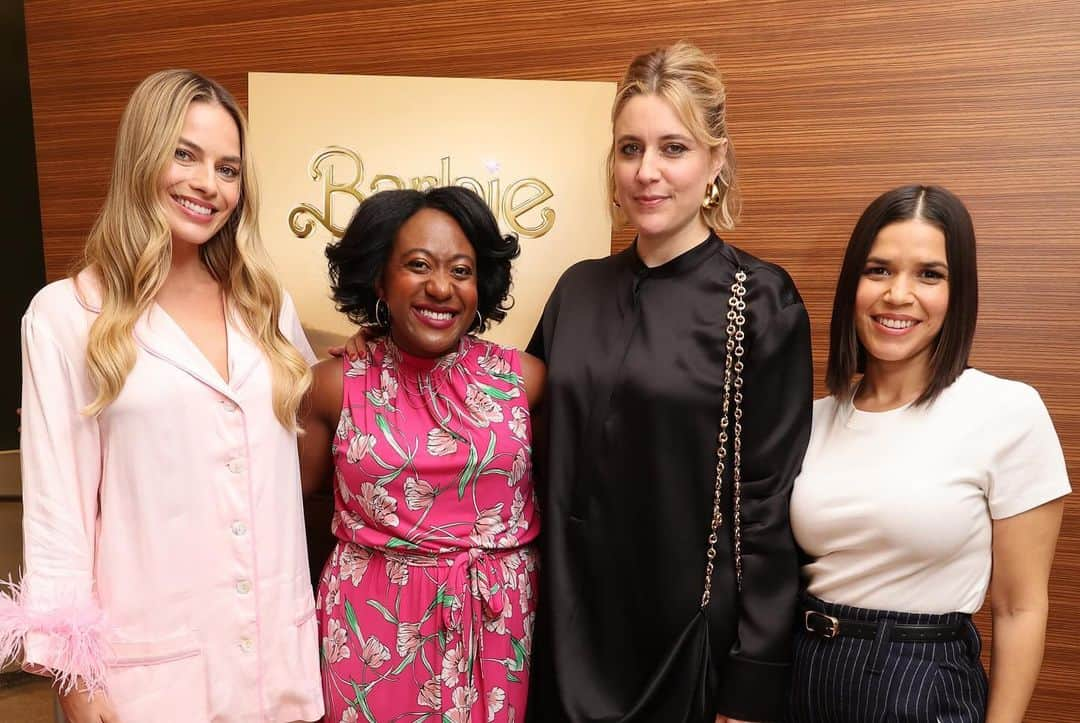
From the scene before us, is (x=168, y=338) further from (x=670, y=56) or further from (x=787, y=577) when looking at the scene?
(x=787, y=577)

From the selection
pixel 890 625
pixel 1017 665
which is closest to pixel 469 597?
pixel 890 625

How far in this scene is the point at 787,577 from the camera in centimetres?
177

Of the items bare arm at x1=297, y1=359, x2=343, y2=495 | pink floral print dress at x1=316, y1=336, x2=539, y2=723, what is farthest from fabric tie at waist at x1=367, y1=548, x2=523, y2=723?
bare arm at x1=297, y1=359, x2=343, y2=495

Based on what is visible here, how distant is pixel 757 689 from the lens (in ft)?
5.76

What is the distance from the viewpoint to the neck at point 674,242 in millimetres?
1876

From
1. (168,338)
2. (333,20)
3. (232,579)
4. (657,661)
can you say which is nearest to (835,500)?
(657,661)

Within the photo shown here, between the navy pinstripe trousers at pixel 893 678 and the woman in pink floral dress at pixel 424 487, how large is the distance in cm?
64

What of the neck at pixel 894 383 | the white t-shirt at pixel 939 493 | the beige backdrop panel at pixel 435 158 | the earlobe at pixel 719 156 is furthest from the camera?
the beige backdrop panel at pixel 435 158

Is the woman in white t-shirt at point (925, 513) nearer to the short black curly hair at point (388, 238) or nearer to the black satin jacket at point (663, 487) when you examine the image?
the black satin jacket at point (663, 487)

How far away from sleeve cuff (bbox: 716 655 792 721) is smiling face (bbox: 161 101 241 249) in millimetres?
1404

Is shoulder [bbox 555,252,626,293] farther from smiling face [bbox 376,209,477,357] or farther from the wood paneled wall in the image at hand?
the wood paneled wall

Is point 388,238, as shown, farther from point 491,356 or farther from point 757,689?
point 757,689

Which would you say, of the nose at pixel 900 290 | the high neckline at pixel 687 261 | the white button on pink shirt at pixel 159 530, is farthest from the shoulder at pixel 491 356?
the nose at pixel 900 290

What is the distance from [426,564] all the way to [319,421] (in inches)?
16.8
